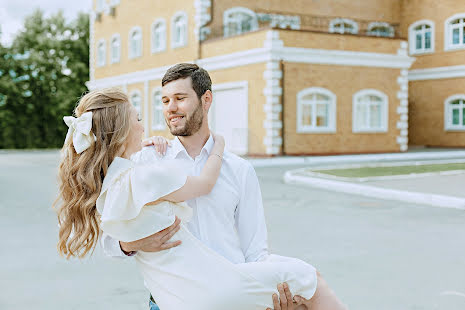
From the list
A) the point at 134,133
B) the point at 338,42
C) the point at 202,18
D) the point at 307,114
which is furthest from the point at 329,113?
the point at 134,133

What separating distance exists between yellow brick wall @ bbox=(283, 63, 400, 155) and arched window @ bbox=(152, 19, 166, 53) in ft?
31.1

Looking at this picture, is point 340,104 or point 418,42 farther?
point 418,42

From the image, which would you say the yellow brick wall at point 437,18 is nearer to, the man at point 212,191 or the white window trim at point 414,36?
the white window trim at point 414,36

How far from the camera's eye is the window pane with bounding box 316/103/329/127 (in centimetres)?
2367

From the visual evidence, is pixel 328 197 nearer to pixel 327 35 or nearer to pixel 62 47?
pixel 327 35

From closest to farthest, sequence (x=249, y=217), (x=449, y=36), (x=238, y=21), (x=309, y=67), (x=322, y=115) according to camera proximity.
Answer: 1. (x=249, y=217)
2. (x=309, y=67)
3. (x=322, y=115)
4. (x=238, y=21)
5. (x=449, y=36)

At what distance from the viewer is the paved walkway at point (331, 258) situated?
4883 millimetres

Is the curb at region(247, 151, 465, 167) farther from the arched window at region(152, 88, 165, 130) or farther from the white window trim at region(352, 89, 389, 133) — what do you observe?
the arched window at region(152, 88, 165, 130)

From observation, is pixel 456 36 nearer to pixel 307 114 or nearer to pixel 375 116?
pixel 375 116

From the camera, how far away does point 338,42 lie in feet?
77.5

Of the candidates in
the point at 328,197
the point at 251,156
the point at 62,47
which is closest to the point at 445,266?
the point at 328,197

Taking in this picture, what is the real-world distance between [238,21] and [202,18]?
1.58 metres

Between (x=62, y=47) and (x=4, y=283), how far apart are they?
3947 cm

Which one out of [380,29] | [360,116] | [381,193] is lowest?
[381,193]
